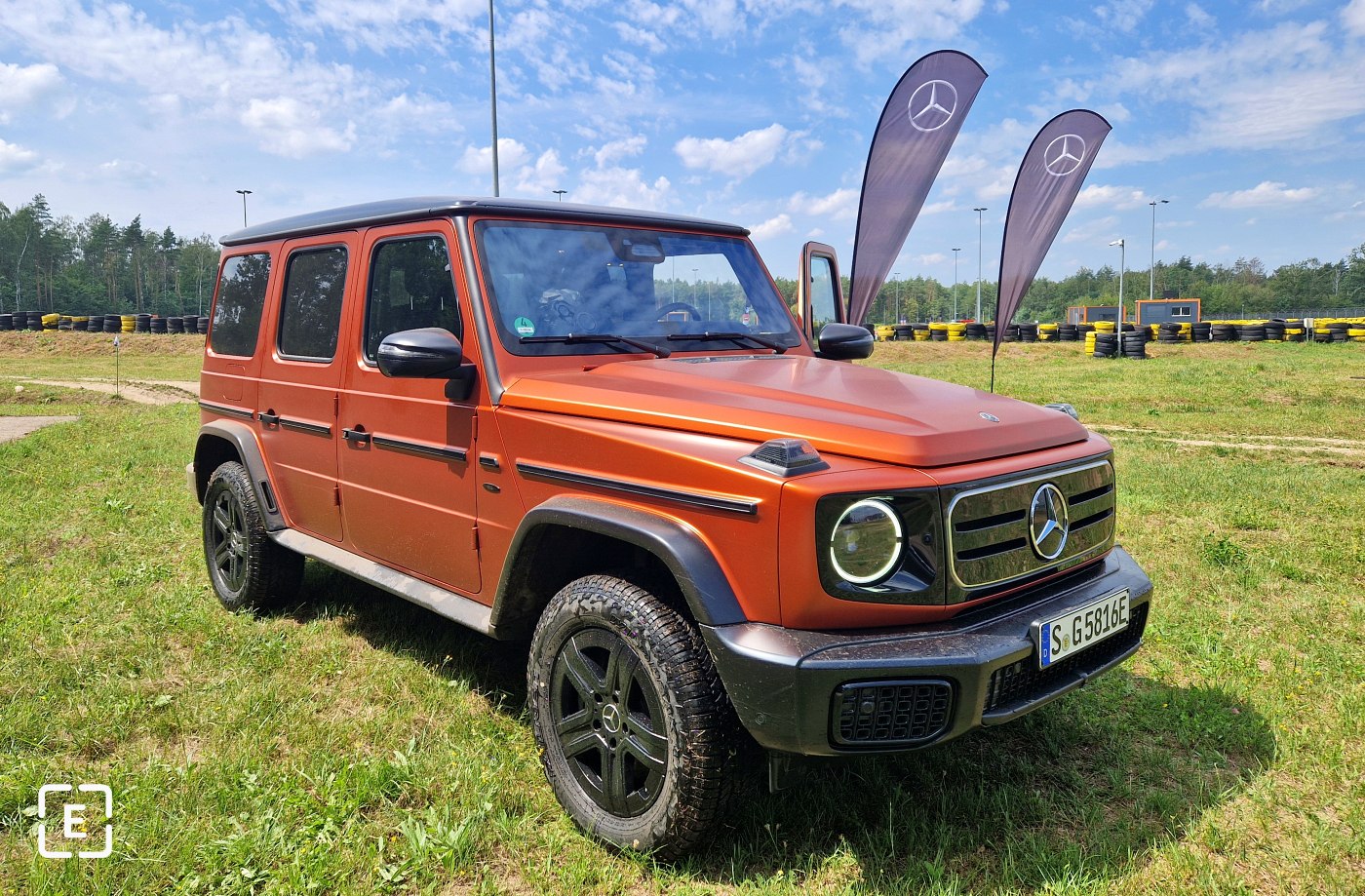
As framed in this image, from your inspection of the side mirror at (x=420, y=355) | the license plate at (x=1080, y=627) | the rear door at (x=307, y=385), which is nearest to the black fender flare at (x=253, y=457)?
the rear door at (x=307, y=385)

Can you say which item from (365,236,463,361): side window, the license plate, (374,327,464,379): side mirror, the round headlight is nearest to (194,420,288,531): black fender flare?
(365,236,463,361): side window

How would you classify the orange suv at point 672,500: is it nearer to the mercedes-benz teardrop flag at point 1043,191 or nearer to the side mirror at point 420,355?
the side mirror at point 420,355

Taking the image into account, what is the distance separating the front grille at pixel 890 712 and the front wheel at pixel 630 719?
349 millimetres

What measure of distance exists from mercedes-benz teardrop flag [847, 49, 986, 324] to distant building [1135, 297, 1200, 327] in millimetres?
49992

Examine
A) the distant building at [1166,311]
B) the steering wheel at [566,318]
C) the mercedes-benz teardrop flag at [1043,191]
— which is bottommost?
the steering wheel at [566,318]

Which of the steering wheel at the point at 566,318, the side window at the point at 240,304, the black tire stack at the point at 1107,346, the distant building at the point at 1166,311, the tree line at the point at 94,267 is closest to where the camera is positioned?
the steering wheel at the point at 566,318

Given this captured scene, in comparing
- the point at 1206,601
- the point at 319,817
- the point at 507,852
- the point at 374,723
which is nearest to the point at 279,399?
the point at 374,723

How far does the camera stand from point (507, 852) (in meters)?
2.85

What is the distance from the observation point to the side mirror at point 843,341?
4312mm

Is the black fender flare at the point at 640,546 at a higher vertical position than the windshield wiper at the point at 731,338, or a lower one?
lower

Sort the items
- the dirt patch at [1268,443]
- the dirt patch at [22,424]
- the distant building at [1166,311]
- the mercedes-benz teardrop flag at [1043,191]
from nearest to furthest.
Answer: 1. the mercedes-benz teardrop flag at [1043,191]
2. the dirt patch at [1268,443]
3. the dirt patch at [22,424]
4. the distant building at [1166,311]

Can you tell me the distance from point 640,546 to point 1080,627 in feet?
4.34

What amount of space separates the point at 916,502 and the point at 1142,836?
144cm

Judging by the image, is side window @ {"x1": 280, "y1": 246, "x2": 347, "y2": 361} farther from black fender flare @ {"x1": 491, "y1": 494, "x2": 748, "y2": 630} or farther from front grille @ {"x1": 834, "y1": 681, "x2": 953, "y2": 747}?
front grille @ {"x1": 834, "y1": 681, "x2": 953, "y2": 747}
